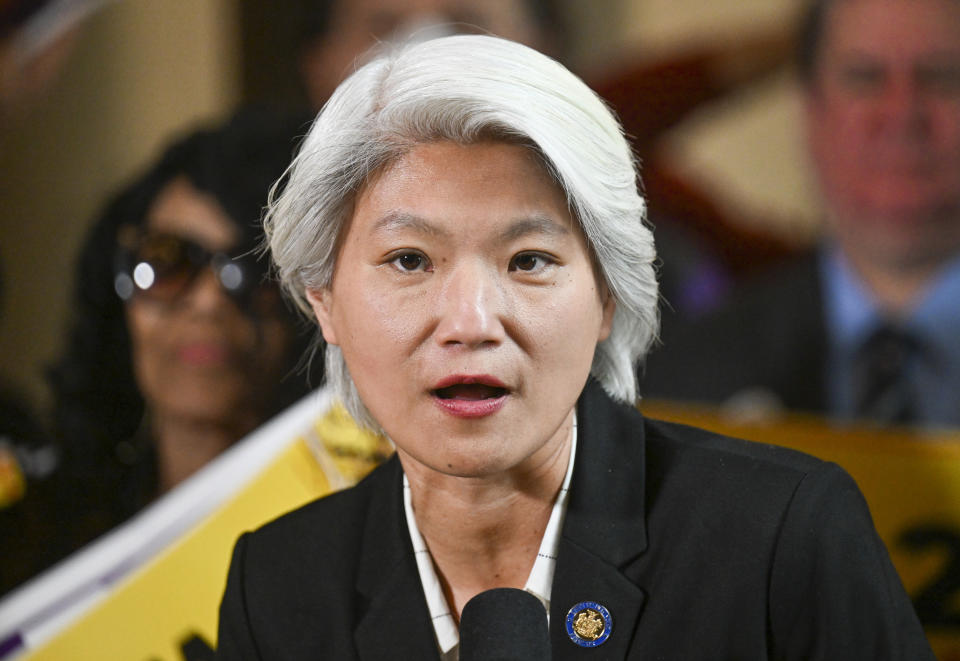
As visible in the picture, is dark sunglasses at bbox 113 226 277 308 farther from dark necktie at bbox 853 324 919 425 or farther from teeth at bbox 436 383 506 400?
dark necktie at bbox 853 324 919 425

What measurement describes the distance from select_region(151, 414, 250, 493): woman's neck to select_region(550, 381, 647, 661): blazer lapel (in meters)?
0.37

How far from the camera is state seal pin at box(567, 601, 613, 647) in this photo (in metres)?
0.64

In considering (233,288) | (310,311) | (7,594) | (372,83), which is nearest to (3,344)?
(7,594)

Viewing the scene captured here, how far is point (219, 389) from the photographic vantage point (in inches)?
39.4

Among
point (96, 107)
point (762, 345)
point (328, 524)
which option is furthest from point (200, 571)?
point (762, 345)

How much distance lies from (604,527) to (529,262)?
0.61ft

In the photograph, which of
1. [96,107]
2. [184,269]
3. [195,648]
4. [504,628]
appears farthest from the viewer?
[96,107]

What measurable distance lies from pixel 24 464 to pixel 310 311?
2.21ft

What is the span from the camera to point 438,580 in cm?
71

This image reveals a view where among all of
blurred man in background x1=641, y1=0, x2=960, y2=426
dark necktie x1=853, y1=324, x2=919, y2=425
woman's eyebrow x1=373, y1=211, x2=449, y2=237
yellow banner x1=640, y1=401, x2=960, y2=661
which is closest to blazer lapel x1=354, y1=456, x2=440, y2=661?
woman's eyebrow x1=373, y1=211, x2=449, y2=237

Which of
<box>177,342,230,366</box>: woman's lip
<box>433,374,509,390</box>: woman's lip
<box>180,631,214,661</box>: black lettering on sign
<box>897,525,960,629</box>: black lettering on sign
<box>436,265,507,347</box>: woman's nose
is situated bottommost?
<box>897,525,960,629</box>: black lettering on sign

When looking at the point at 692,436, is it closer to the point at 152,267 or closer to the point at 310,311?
the point at 310,311

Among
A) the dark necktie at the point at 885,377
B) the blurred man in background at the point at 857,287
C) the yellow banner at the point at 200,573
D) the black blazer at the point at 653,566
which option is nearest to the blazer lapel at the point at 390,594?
the black blazer at the point at 653,566

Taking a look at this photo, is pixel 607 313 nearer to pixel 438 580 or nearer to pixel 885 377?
pixel 438 580
